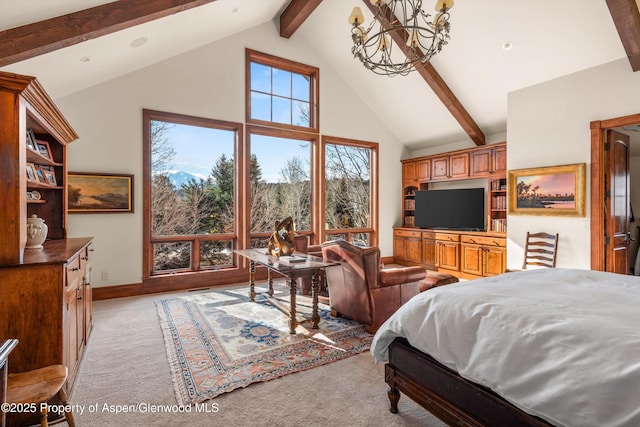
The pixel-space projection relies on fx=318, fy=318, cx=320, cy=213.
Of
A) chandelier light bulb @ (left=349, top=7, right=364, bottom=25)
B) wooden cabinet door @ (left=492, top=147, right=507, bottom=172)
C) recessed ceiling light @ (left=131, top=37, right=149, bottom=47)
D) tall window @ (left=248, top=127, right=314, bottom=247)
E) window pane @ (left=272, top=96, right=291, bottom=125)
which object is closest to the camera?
chandelier light bulb @ (left=349, top=7, right=364, bottom=25)

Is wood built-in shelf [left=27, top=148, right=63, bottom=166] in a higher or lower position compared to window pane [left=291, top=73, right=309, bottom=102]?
lower

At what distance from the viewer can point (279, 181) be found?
6.05 meters

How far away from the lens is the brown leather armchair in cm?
320

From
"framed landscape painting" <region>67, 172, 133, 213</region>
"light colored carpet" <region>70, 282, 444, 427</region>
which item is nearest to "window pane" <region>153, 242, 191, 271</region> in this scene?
"framed landscape painting" <region>67, 172, 133, 213</region>

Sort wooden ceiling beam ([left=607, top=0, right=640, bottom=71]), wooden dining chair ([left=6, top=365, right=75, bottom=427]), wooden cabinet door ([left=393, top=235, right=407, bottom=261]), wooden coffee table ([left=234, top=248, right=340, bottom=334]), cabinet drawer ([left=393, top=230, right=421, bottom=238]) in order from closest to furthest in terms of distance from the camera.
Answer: wooden dining chair ([left=6, top=365, right=75, bottom=427]), wooden coffee table ([left=234, top=248, right=340, bottom=334]), wooden ceiling beam ([left=607, top=0, right=640, bottom=71]), cabinet drawer ([left=393, top=230, right=421, bottom=238]), wooden cabinet door ([left=393, top=235, right=407, bottom=261])

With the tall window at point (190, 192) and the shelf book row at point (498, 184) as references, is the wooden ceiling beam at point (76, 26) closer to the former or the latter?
the tall window at point (190, 192)

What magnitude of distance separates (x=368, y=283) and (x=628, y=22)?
3981 mm

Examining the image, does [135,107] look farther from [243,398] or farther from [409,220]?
[409,220]

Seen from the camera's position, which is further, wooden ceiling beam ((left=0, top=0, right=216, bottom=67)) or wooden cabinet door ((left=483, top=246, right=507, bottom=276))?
wooden cabinet door ((left=483, top=246, right=507, bottom=276))

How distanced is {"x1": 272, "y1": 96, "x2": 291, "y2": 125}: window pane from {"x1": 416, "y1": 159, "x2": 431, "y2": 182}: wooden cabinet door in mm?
3053

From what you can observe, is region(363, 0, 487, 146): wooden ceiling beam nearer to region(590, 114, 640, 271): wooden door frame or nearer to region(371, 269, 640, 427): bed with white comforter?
region(590, 114, 640, 271): wooden door frame

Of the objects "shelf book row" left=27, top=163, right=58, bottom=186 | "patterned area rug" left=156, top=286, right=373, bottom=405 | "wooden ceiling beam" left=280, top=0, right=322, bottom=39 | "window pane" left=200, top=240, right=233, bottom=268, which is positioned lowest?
"patterned area rug" left=156, top=286, right=373, bottom=405

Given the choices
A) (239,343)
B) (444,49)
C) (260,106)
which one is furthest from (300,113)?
(239,343)

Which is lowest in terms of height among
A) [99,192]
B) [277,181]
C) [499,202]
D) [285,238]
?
[285,238]
